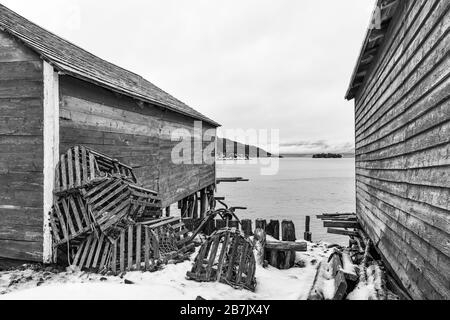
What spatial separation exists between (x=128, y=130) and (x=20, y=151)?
3.01m

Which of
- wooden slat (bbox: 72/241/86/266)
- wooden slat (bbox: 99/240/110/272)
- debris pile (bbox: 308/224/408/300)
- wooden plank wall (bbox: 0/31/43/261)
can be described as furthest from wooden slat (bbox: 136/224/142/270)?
debris pile (bbox: 308/224/408/300)

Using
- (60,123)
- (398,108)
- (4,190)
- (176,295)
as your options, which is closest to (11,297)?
(176,295)

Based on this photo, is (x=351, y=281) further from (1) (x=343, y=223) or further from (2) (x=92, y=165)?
(1) (x=343, y=223)

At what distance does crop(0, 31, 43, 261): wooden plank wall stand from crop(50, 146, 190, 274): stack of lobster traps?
1.28 ft

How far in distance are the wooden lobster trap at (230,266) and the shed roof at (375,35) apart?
4.35 metres

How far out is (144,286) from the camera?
14.4ft

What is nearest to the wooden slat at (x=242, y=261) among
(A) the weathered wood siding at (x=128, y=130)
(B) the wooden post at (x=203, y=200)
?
(A) the weathered wood siding at (x=128, y=130)

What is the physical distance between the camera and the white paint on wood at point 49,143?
5.57 metres

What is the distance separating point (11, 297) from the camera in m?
3.92

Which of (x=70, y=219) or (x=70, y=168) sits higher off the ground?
(x=70, y=168)

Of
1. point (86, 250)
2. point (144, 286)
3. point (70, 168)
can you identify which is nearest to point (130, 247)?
point (86, 250)
